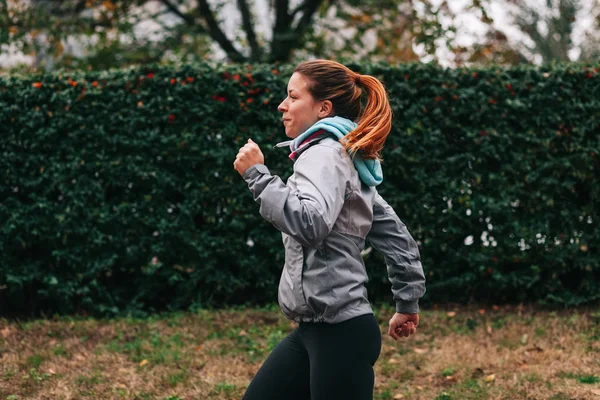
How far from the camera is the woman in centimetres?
215

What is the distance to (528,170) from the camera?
6.27 metres

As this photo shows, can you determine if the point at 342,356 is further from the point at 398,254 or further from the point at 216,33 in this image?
the point at 216,33

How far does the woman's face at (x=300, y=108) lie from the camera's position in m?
2.44

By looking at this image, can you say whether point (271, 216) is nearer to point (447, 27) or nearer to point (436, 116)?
point (436, 116)

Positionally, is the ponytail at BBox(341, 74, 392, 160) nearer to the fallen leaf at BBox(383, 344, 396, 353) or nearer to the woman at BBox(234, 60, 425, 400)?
the woman at BBox(234, 60, 425, 400)

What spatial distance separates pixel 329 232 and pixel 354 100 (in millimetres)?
623

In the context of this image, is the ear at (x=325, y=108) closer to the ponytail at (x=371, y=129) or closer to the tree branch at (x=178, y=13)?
the ponytail at (x=371, y=129)

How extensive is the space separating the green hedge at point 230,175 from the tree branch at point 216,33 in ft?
17.8

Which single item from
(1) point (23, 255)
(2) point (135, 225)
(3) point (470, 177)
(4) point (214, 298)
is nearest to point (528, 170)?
(3) point (470, 177)

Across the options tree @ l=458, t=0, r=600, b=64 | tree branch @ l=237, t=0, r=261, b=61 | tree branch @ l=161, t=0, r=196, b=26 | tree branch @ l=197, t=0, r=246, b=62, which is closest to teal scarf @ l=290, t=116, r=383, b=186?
tree branch @ l=197, t=0, r=246, b=62

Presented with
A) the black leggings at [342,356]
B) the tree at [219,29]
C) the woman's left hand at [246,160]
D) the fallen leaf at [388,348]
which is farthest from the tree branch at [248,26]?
the black leggings at [342,356]

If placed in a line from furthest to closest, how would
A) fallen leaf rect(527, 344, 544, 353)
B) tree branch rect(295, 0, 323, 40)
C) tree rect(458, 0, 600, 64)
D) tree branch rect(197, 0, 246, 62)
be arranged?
tree rect(458, 0, 600, 64) < tree branch rect(295, 0, 323, 40) < tree branch rect(197, 0, 246, 62) < fallen leaf rect(527, 344, 544, 353)

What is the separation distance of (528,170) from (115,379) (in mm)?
4117

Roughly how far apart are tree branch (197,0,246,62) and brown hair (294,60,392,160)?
9199 millimetres
